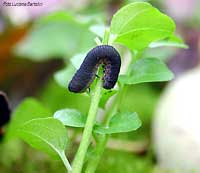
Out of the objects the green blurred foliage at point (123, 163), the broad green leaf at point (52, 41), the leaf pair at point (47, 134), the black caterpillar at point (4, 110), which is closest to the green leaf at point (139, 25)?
the leaf pair at point (47, 134)

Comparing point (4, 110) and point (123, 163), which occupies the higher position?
point (4, 110)

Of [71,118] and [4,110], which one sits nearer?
[71,118]

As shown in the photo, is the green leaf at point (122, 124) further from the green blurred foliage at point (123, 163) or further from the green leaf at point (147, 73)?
the green blurred foliage at point (123, 163)

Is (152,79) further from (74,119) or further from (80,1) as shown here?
(80,1)

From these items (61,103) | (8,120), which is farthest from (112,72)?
(61,103)

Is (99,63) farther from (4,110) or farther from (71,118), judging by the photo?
(4,110)

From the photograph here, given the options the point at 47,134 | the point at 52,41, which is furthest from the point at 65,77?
the point at 52,41

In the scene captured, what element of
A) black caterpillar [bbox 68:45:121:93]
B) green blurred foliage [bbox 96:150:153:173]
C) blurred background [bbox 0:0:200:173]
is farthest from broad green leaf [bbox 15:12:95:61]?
black caterpillar [bbox 68:45:121:93]
